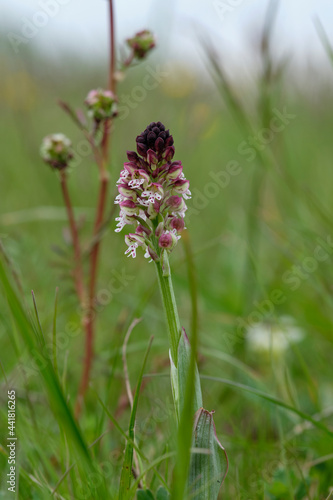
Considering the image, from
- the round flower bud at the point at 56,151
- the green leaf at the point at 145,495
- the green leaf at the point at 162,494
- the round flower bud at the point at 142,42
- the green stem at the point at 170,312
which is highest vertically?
the round flower bud at the point at 142,42

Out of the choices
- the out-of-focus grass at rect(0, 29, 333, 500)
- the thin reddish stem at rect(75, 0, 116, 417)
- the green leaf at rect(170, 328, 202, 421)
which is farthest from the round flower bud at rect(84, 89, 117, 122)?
the green leaf at rect(170, 328, 202, 421)

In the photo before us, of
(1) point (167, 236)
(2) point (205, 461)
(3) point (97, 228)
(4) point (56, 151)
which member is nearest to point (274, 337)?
(3) point (97, 228)

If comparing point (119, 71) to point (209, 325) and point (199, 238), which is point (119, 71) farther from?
point (199, 238)

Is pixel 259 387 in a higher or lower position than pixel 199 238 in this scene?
lower

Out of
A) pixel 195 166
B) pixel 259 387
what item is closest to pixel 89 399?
pixel 259 387

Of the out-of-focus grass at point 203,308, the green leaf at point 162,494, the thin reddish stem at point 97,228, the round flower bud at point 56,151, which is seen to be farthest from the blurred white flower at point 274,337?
the green leaf at point 162,494

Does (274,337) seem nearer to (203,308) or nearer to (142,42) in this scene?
(203,308)

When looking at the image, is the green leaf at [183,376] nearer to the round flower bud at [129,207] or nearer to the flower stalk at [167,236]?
the flower stalk at [167,236]
